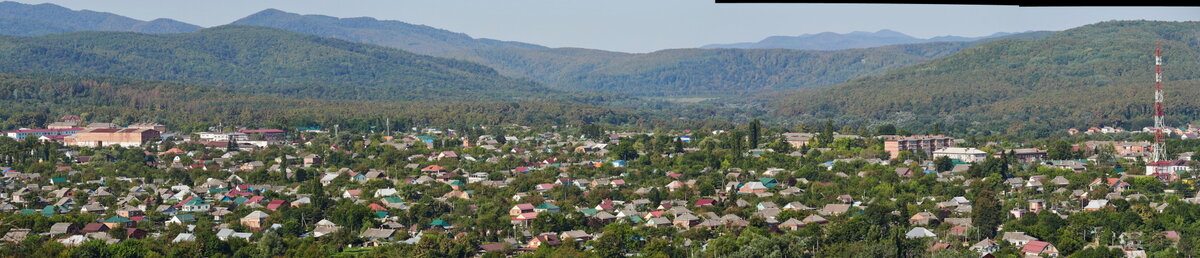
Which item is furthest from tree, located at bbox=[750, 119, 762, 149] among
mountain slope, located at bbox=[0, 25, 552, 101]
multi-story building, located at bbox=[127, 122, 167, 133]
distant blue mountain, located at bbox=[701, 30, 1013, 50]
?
distant blue mountain, located at bbox=[701, 30, 1013, 50]

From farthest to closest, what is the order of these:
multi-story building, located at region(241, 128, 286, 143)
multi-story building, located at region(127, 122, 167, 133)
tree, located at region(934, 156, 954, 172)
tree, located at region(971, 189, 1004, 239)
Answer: multi-story building, located at region(127, 122, 167, 133)
multi-story building, located at region(241, 128, 286, 143)
tree, located at region(934, 156, 954, 172)
tree, located at region(971, 189, 1004, 239)

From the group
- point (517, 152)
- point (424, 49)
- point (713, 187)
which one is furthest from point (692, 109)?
point (424, 49)

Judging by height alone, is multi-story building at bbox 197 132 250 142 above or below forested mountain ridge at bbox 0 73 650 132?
below

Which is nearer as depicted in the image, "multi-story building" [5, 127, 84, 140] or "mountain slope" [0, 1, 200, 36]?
"multi-story building" [5, 127, 84, 140]

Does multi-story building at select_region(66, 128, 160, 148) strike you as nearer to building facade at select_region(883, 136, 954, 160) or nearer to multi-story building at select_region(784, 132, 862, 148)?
multi-story building at select_region(784, 132, 862, 148)

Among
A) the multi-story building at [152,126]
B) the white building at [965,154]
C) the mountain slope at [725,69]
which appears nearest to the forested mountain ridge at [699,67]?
the mountain slope at [725,69]
